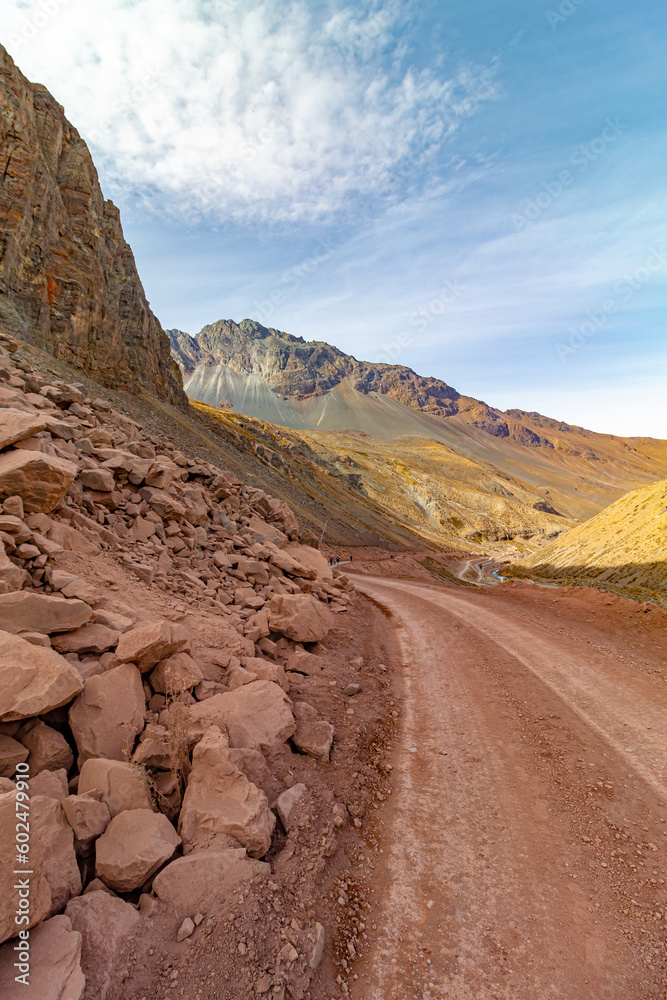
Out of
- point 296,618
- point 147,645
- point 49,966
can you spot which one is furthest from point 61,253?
point 49,966

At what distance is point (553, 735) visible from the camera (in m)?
7.04

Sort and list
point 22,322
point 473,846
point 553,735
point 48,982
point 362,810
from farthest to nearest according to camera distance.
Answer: point 22,322 → point 553,735 → point 362,810 → point 473,846 → point 48,982

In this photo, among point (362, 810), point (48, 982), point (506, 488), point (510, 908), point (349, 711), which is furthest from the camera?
point (506, 488)

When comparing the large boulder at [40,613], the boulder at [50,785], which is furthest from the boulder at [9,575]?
the boulder at [50,785]

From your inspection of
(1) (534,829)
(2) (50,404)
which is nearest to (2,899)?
(1) (534,829)

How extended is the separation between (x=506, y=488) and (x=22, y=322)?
14281 cm

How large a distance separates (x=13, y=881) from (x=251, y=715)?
325 centimetres

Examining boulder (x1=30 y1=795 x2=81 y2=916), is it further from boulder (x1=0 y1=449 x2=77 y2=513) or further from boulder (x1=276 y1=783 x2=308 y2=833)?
boulder (x1=0 y1=449 x2=77 y2=513)

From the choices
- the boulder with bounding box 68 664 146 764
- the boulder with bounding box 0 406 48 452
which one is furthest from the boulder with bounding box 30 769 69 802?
the boulder with bounding box 0 406 48 452

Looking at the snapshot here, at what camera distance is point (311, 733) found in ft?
21.3

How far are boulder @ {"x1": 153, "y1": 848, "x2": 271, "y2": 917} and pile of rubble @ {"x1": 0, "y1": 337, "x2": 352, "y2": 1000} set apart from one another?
1cm

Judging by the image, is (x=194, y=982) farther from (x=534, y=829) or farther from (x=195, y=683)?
(x=534, y=829)

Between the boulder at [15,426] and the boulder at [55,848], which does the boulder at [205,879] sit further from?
the boulder at [15,426]

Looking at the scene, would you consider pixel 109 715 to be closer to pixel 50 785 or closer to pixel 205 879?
pixel 50 785
